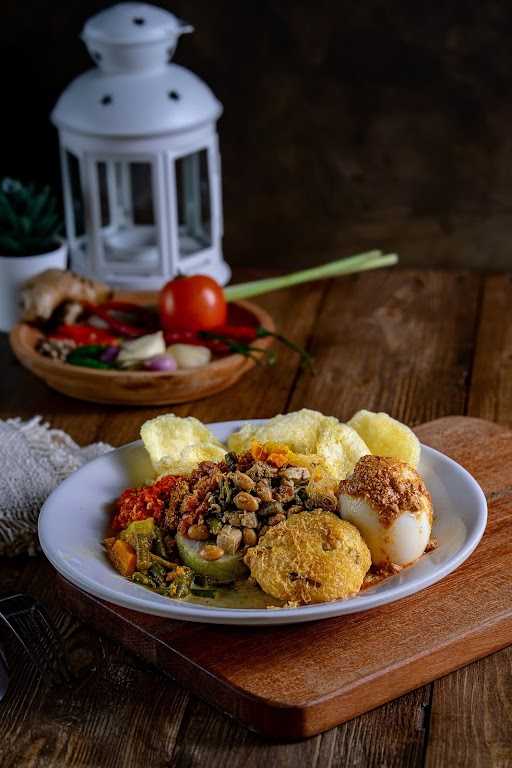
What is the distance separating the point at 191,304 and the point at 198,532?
105cm

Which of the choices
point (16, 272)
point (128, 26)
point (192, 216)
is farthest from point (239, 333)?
point (128, 26)

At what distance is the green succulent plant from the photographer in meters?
2.62

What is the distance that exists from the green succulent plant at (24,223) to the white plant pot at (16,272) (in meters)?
0.04

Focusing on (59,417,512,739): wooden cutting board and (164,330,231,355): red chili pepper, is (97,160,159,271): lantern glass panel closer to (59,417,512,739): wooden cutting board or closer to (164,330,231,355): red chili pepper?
(164,330,231,355): red chili pepper

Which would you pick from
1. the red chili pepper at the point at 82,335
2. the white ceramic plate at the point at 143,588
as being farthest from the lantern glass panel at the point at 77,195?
the white ceramic plate at the point at 143,588

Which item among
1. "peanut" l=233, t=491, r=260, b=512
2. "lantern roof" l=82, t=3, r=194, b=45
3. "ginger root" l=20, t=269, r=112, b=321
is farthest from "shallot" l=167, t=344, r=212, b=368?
"peanut" l=233, t=491, r=260, b=512

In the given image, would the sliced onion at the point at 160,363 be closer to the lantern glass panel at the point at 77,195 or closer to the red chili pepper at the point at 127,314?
the red chili pepper at the point at 127,314

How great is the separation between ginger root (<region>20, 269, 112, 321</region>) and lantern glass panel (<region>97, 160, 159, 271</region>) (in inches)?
11.6

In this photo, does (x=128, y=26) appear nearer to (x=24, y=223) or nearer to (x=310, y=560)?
(x=24, y=223)

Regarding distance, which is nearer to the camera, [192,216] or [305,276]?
[305,276]

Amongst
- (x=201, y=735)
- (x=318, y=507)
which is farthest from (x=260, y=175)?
(x=201, y=735)

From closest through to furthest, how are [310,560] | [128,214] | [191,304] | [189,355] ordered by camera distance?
1. [310,560]
2. [189,355]
3. [191,304]
4. [128,214]

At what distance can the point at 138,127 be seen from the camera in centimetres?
264

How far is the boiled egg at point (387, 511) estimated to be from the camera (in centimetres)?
139
